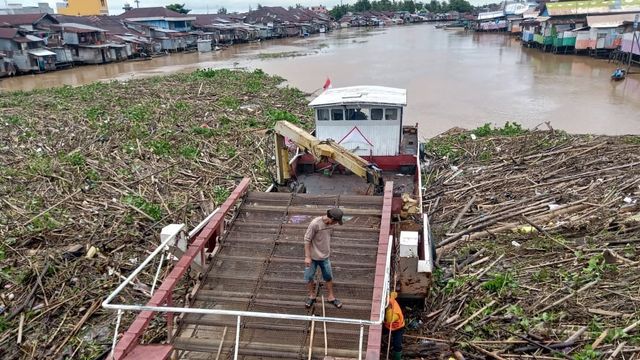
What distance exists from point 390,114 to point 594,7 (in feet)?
186

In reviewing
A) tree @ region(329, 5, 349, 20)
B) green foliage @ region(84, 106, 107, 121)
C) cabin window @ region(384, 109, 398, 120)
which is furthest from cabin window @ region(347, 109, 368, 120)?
tree @ region(329, 5, 349, 20)

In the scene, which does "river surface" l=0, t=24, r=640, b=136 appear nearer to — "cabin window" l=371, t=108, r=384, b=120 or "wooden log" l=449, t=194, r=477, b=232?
"cabin window" l=371, t=108, r=384, b=120

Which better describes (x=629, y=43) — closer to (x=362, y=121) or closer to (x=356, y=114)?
(x=362, y=121)

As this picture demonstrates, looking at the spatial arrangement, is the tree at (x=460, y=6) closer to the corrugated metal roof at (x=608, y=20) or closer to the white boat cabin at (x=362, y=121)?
Result: the corrugated metal roof at (x=608, y=20)

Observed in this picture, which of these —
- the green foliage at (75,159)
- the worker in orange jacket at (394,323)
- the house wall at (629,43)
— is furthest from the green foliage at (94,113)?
the house wall at (629,43)

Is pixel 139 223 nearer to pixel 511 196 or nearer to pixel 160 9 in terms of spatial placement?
pixel 511 196

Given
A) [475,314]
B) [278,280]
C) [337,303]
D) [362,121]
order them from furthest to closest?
[362,121]
[475,314]
[278,280]
[337,303]

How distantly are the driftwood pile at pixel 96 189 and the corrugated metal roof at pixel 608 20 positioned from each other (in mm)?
40715

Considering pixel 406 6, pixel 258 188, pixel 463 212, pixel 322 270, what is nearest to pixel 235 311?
pixel 322 270

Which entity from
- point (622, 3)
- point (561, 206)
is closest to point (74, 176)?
point (561, 206)

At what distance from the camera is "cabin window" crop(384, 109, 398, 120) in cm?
1258

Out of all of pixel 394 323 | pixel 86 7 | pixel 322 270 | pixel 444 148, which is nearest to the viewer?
pixel 394 323

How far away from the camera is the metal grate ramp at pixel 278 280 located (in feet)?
19.8

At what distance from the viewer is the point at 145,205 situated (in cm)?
1187
